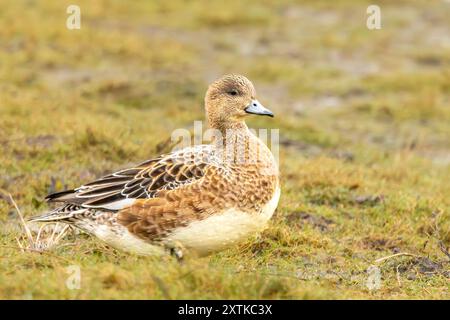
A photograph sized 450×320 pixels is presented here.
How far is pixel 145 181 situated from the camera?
17.2 ft

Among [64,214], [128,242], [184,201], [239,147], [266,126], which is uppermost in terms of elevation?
[239,147]

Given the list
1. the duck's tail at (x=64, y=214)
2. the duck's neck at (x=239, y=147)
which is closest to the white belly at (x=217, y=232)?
the duck's neck at (x=239, y=147)

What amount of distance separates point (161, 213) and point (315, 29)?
33.2ft

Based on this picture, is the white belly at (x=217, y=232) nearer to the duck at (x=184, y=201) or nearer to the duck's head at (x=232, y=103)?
the duck at (x=184, y=201)

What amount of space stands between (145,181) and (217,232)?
603 mm

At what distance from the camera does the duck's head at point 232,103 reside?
5.68m

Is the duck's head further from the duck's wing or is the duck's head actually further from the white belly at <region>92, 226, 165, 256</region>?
the white belly at <region>92, 226, 165, 256</region>

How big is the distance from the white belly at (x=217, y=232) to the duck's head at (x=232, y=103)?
2.77ft

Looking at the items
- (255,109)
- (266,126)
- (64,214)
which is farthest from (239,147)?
(266,126)

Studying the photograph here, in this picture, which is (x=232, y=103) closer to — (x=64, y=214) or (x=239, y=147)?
(x=239, y=147)

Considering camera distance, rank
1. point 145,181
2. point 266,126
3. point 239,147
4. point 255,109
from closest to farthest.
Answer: point 145,181, point 239,147, point 255,109, point 266,126
